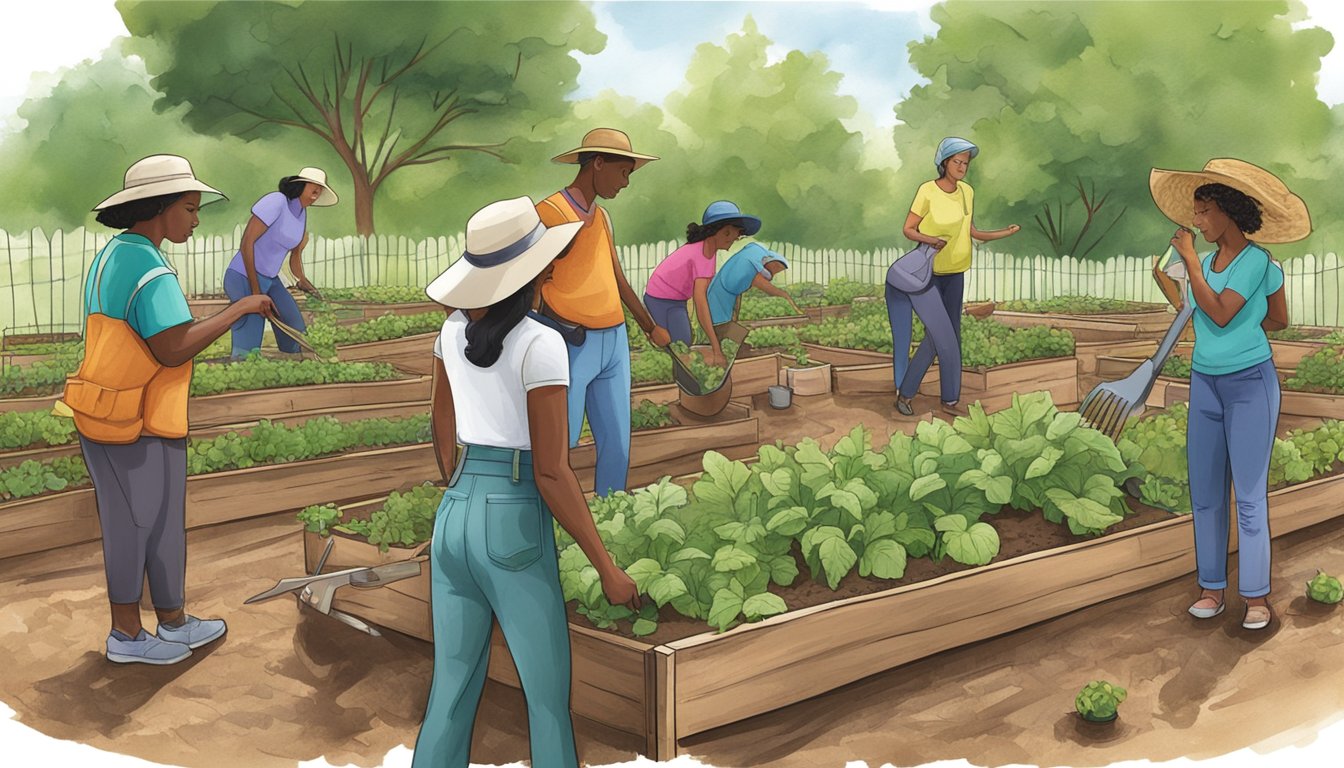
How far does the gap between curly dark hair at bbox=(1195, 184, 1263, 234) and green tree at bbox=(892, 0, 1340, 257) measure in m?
11.0

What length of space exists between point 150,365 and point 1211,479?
446 cm

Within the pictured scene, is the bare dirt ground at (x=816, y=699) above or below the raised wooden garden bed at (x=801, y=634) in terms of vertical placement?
below

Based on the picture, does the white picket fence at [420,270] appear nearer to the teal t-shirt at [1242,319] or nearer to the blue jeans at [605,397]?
the blue jeans at [605,397]

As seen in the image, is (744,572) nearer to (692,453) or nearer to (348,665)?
(348,665)

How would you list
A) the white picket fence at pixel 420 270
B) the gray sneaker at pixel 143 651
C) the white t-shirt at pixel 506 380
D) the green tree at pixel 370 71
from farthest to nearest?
the green tree at pixel 370 71 → the white picket fence at pixel 420 270 → the gray sneaker at pixel 143 651 → the white t-shirt at pixel 506 380

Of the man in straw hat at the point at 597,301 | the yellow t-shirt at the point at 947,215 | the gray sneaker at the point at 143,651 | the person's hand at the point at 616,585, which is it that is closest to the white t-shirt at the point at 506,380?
the person's hand at the point at 616,585

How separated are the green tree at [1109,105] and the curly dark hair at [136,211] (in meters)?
13.6

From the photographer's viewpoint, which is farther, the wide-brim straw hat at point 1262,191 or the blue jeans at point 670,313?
the blue jeans at point 670,313

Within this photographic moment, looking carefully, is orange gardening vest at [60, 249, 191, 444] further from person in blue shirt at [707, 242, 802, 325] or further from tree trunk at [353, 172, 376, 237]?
tree trunk at [353, 172, 376, 237]

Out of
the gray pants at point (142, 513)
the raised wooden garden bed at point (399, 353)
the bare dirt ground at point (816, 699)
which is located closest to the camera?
the bare dirt ground at point (816, 699)

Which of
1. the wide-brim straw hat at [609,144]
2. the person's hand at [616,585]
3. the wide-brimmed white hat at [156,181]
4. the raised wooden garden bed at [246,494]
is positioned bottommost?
the raised wooden garden bed at [246,494]

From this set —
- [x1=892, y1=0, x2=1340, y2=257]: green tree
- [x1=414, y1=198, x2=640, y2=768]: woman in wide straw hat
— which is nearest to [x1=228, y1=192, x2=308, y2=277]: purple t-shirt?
[x1=414, y1=198, x2=640, y2=768]: woman in wide straw hat

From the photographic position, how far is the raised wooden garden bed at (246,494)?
6309 millimetres

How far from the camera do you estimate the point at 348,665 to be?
4.93 m
